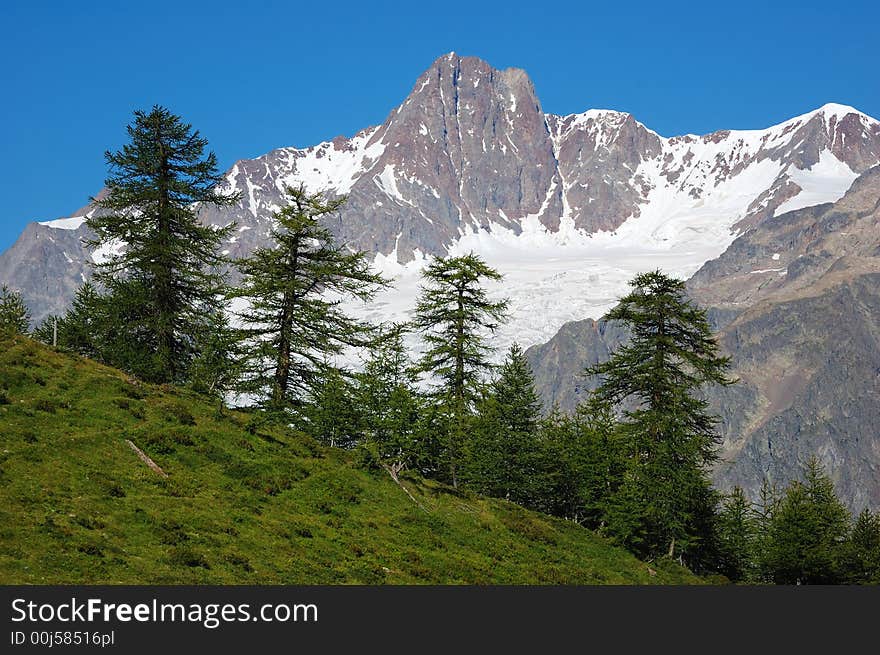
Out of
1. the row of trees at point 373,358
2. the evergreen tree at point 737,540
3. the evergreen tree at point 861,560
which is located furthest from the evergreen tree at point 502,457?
the evergreen tree at point 861,560

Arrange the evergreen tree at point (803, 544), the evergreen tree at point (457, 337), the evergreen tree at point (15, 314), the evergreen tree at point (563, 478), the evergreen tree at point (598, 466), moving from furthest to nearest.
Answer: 1. the evergreen tree at point (15, 314)
2. the evergreen tree at point (803, 544)
3. the evergreen tree at point (563, 478)
4. the evergreen tree at point (598, 466)
5. the evergreen tree at point (457, 337)

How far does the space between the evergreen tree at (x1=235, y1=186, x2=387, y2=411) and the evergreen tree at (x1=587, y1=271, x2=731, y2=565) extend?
50.6 ft

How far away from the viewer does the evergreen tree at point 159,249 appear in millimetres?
50062

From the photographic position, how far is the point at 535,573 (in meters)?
35.8

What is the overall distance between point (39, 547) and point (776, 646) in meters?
19.3

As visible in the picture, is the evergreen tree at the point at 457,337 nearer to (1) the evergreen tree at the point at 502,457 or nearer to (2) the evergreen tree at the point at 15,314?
(1) the evergreen tree at the point at 502,457

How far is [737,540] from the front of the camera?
2569 inches

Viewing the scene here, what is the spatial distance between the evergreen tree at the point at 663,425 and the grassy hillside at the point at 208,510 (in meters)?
2.92

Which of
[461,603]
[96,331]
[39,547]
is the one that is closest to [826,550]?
[461,603]

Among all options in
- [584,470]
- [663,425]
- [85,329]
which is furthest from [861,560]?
[85,329]

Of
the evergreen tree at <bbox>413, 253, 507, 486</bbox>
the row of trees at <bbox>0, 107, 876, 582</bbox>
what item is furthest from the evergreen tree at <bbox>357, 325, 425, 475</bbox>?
the evergreen tree at <bbox>413, 253, 507, 486</bbox>

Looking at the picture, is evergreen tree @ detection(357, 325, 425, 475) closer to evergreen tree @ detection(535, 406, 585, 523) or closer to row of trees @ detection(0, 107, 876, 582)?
row of trees @ detection(0, 107, 876, 582)

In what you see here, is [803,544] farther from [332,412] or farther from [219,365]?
[219,365]

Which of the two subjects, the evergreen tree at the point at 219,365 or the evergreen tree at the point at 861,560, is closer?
the evergreen tree at the point at 219,365
